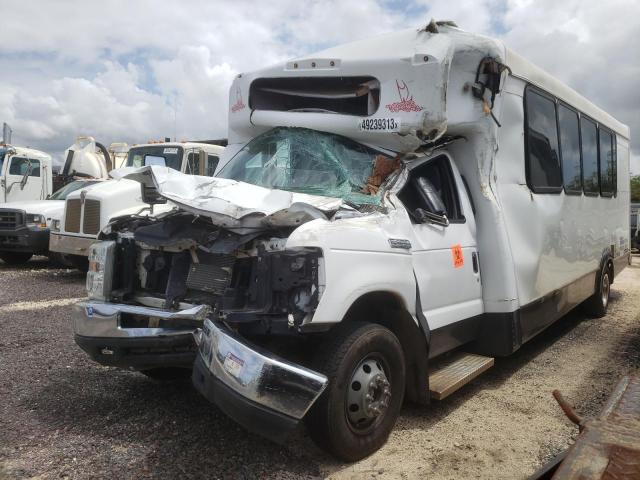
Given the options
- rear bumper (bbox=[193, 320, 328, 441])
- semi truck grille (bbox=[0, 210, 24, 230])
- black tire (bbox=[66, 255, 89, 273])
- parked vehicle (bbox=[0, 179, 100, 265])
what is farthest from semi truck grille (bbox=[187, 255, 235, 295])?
semi truck grille (bbox=[0, 210, 24, 230])

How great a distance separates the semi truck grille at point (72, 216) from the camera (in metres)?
9.88

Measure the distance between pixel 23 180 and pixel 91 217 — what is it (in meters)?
5.64

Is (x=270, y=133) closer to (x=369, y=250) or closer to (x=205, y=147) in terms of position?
(x=369, y=250)

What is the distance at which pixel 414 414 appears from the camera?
14.6 feet

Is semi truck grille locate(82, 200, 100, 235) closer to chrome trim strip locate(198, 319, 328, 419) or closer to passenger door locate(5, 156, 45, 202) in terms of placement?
passenger door locate(5, 156, 45, 202)

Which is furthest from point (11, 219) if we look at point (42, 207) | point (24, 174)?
point (24, 174)

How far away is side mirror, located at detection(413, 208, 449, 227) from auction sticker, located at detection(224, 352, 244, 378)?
1.83 metres

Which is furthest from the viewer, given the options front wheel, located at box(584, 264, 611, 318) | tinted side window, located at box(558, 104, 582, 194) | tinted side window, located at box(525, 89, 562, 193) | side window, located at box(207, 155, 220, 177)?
side window, located at box(207, 155, 220, 177)

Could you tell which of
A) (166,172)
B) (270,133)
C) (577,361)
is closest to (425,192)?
(270,133)

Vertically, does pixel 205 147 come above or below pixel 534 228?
above

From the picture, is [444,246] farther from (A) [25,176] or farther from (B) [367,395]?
(A) [25,176]

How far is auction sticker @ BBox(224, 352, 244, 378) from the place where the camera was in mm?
3000

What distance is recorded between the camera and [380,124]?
14.6 ft

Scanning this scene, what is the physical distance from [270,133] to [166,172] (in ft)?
4.56
